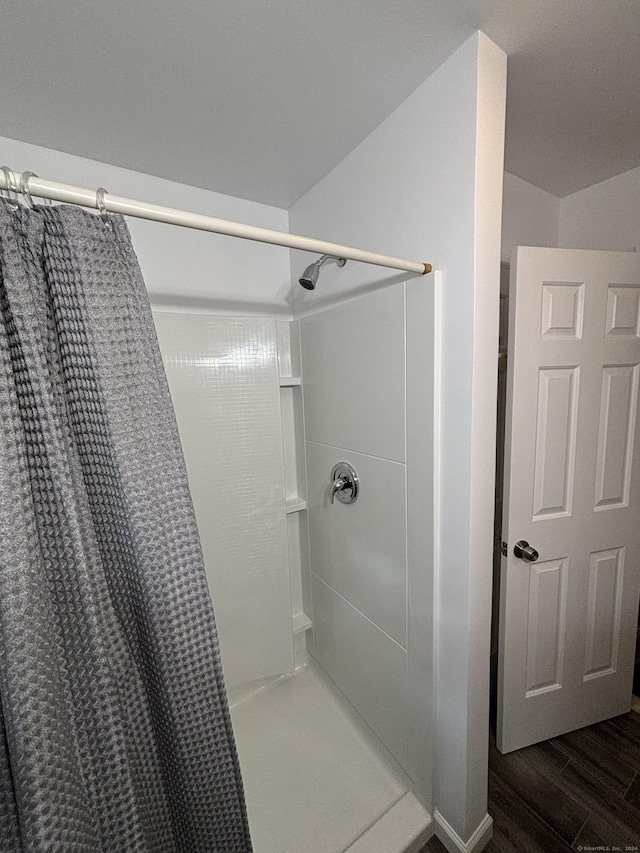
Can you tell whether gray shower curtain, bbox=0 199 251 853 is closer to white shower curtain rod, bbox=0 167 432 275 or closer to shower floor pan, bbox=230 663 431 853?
white shower curtain rod, bbox=0 167 432 275

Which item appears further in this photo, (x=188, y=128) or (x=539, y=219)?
(x=539, y=219)

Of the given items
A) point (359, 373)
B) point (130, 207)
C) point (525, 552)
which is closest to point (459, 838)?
point (525, 552)

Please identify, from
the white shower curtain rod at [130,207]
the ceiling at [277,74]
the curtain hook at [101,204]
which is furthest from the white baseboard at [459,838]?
the ceiling at [277,74]

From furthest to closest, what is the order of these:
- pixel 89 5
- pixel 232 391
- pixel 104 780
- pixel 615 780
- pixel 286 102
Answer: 1. pixel 232 391
2. pixel 615 780
3. pixel 286 102
4. pixel 89 5
5. pixel 104 780

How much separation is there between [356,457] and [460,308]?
64cm

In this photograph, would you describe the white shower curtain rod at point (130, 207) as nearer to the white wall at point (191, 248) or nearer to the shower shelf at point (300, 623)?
the white wall at point (191, 248)

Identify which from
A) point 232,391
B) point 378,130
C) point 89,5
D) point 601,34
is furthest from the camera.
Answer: point 232,391

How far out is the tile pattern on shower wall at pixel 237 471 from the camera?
4.79ft

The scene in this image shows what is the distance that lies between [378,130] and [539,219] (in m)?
0.98

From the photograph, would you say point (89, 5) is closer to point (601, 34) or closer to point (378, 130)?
point (378, 130)

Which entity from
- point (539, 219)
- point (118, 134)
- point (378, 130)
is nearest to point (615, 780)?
point (539, 219)

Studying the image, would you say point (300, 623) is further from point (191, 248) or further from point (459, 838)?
point (191, 248)

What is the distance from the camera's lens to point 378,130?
1.18 m

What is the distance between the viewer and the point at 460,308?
949 mm
